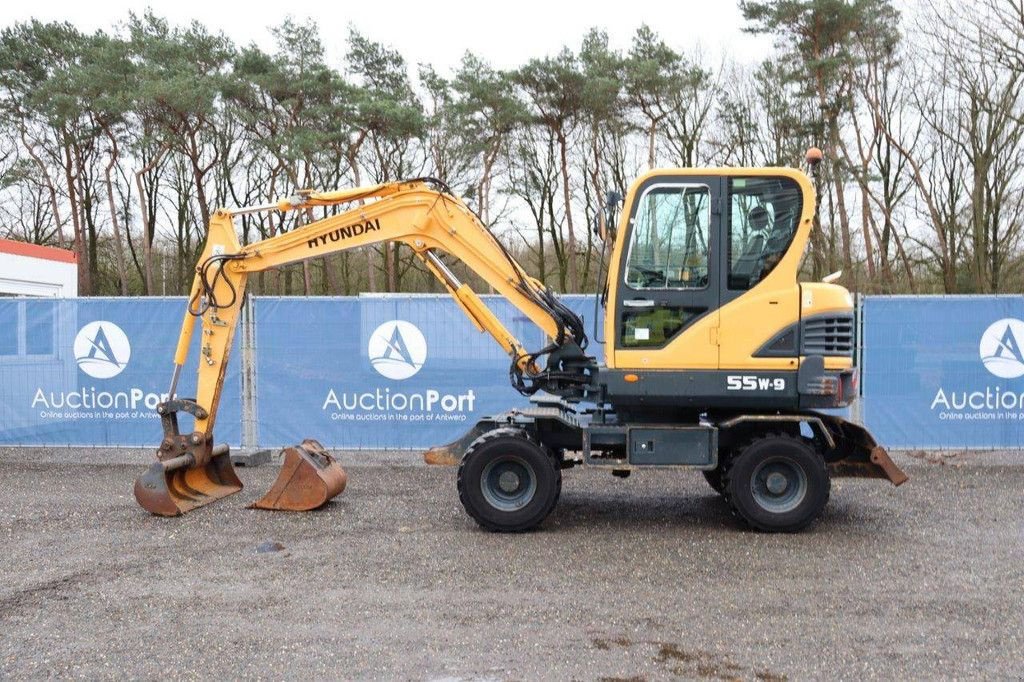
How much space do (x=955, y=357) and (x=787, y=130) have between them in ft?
66.6

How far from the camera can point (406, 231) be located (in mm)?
8320

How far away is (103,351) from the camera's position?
11586 millimetres

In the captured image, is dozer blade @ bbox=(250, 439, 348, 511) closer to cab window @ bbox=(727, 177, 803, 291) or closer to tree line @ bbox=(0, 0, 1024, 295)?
cab window @ bbox=(727, 177, 803, 291)

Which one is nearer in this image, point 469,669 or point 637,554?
point 469,669

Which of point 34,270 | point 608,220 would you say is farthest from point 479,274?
point 34,270

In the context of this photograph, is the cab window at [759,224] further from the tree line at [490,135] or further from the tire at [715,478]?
the tree line at [490,135]

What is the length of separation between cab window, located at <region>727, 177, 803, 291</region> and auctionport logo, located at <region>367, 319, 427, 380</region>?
4.86m

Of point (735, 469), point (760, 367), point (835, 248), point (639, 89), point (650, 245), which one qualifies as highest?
point (639, 89)

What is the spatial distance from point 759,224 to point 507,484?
3.00m

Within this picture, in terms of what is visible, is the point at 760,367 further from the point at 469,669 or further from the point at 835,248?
the point at 835,248

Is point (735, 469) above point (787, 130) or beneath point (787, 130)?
beneath

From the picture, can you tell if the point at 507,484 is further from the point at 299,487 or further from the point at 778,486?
the point at 778,486

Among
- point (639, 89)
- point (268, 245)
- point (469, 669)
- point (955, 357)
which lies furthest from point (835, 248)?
point (469, 669)

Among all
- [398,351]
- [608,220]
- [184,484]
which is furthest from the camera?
[398,351]
